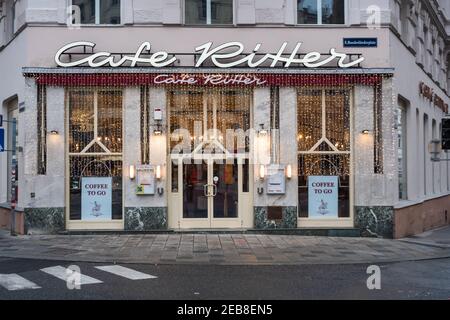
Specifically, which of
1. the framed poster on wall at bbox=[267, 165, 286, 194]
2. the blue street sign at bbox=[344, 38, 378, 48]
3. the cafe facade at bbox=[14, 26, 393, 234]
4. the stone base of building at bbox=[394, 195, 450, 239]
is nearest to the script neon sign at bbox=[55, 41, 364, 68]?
the cafe facade at bbox=[14, 26, 393, 234]

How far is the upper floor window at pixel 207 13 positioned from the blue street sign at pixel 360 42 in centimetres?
321

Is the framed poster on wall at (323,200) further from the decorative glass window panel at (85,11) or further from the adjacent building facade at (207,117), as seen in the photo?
the decorative glass window panel at (85,11)

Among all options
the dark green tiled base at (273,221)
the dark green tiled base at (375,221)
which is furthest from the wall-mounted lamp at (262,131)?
the dark green tiled base at (375,221)

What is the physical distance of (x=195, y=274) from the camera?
1039 cm

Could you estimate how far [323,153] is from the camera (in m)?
16.3

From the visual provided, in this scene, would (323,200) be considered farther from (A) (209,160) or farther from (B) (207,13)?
(B) (207,13)

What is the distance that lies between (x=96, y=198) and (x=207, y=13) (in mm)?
5824

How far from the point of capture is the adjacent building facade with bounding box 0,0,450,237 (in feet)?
51.6

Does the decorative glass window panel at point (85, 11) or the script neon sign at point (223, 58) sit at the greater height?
the decorative glass window panel at point (85, 11)

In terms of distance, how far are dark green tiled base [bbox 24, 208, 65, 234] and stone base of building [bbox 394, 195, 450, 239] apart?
9023mm

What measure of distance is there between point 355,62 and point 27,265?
9.70m

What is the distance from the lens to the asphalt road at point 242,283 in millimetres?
8656

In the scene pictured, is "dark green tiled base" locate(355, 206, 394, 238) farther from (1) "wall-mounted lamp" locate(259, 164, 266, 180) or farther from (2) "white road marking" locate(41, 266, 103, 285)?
(2) "white road marking" locate(41, 266, 103, 285)
